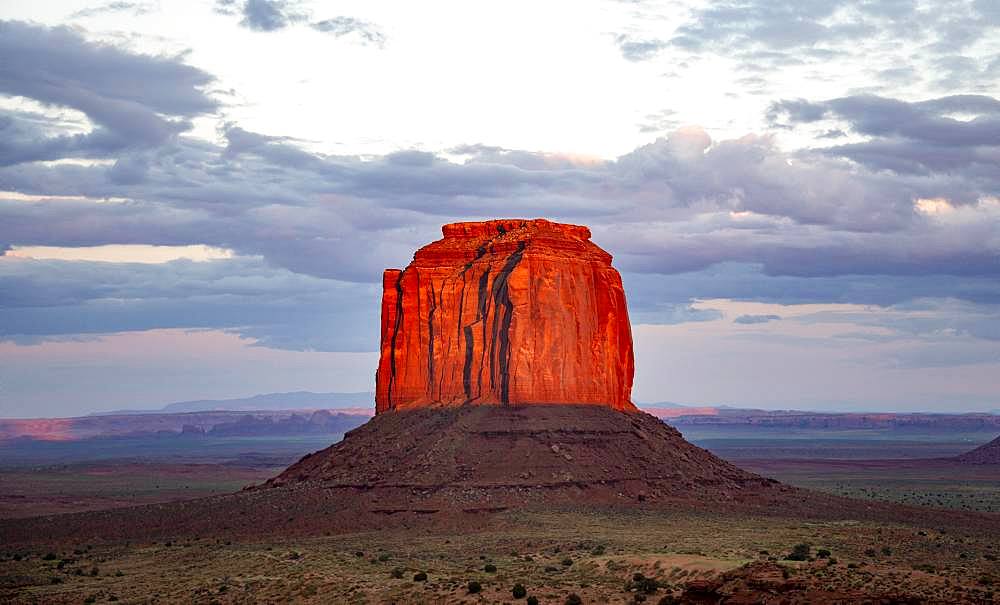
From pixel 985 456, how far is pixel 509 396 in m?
105

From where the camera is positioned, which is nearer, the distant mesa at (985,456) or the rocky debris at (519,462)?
the rocky debris at (519,462)

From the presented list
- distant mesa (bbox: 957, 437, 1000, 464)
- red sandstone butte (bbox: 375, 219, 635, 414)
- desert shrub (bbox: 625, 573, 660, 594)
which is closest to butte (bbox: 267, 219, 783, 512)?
red sandstone butte (bbox: 375, 219, 635, 414)

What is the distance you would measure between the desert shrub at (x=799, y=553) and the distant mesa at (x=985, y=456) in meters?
118

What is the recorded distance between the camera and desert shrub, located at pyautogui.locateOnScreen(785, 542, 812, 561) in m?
52.0

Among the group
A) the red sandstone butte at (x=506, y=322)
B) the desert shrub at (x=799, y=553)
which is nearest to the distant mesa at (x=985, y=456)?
the red sandstone butte at (x=506, y=322)

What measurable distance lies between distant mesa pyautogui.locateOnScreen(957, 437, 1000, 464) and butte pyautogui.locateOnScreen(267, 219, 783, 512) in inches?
3587

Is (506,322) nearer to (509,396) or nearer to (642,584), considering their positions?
(509,396)

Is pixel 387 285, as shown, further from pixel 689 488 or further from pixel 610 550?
pixel 610 550

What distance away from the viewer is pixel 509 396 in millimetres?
83812

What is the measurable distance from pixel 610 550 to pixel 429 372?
31800 mm

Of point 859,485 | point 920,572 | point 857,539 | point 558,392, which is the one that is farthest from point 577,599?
point 859,485

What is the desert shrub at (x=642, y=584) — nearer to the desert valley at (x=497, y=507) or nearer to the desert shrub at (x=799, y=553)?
the desert valley at (x=497, y=507)

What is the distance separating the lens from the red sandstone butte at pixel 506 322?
83.8 meters

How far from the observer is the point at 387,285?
92.9m
